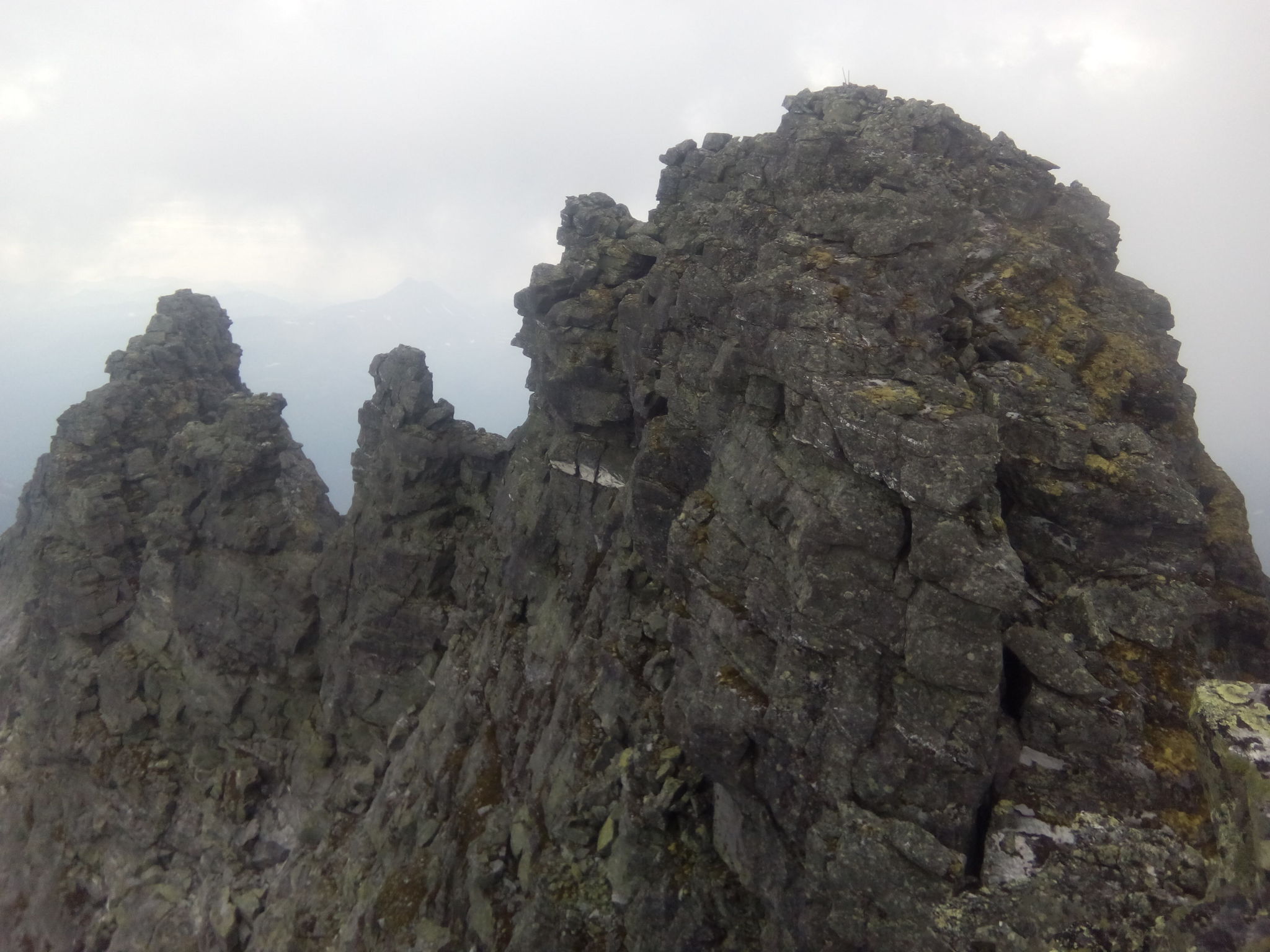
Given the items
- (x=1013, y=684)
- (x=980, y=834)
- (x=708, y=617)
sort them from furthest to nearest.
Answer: (x=708, y=617), (x=1013, y=684), (x=980, y=834)

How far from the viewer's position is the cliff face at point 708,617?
15555 millimetres

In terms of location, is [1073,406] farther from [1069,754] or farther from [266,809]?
[266,809]

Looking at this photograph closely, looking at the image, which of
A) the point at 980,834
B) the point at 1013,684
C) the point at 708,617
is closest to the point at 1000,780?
the point at 980,834

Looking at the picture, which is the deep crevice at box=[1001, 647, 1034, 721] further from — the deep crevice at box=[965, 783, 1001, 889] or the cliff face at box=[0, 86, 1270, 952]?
the deep crevice at box=[965, 783, 1001, 889]

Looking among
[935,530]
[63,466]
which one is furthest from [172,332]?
[935,530]

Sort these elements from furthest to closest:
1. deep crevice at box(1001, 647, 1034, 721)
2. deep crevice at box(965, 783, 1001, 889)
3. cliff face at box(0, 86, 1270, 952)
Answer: deep crevice at box(1001, 647, 1034, 721) < cliff face at box(0, 86, 1270, 952) < deep crevice at box(965, 783, 1001, 889)

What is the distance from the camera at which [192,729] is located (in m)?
44.0

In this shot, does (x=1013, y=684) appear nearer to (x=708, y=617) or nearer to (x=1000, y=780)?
(x=1000, y=780)

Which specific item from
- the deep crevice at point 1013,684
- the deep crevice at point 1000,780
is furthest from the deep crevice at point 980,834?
the deep crevice at point 1013,684

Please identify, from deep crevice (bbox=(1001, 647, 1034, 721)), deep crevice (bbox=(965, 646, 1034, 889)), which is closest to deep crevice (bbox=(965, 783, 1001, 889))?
deep crevice (bbox=(965, 646, 1034, 889))

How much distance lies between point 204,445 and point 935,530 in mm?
48012

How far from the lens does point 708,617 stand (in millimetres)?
21203

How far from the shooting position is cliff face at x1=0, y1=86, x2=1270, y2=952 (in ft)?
51.0

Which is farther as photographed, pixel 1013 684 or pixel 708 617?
pixel 708 617
